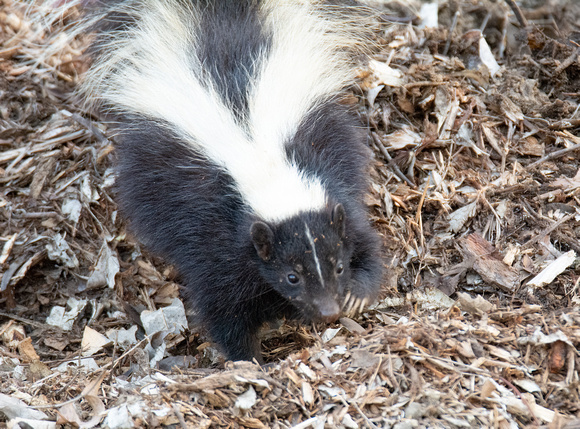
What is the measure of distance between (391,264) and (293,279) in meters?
1.30

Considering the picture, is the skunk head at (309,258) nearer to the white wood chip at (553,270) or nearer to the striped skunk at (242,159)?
the striped skunk at (242,159)

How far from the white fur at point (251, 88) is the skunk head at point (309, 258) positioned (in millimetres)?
118

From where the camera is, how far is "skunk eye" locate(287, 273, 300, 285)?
4.45 m

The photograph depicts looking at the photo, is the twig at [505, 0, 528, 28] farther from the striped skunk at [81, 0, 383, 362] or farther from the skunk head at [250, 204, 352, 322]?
the skunk head at [250, 204, 352, 322]

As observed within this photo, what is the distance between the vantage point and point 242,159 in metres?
4.68

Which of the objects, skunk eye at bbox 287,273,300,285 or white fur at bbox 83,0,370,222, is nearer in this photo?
skunk eye at bbox 287,273,300,285

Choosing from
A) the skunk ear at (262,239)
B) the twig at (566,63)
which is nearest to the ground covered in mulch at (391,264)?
the twig at (566,63)

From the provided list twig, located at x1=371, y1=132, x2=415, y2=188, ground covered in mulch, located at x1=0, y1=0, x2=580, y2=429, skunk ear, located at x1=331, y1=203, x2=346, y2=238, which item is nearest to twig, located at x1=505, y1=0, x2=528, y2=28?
ground covered in mulch, located at x1=0, y1=0, x2=580, y2=429

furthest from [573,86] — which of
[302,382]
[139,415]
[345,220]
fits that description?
[139,415]

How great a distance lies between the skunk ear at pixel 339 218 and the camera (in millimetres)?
4469

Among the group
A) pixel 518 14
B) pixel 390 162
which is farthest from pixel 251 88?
pixel 518 14

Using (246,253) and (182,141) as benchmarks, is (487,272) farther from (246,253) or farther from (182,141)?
(182,141)

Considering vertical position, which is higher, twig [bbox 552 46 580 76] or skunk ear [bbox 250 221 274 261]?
twig [bbox 552 46 580 76]

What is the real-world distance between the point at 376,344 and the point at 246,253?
124 centimetres
